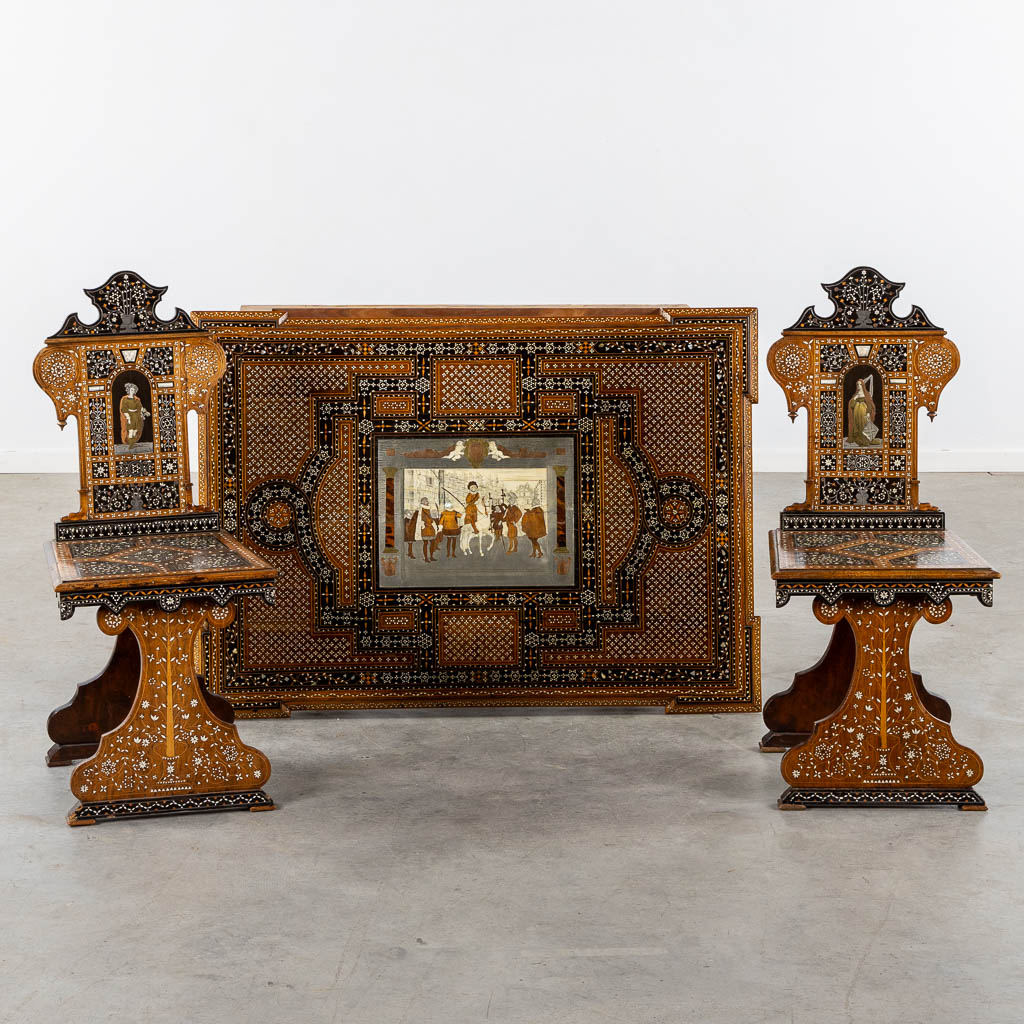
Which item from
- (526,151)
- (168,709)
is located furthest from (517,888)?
(526,151)

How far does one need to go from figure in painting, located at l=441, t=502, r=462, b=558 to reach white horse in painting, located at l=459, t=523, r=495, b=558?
0.06 feet

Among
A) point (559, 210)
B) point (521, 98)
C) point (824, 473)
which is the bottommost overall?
point (824, 473)

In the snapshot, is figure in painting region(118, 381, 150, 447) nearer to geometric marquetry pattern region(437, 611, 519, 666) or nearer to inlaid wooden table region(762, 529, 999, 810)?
geometric marquetry pattern region(437, 611, 519, 666)

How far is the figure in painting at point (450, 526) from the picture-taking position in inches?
235

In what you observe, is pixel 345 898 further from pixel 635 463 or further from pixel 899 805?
pixel 635 463

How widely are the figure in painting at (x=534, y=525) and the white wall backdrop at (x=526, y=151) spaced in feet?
16.8

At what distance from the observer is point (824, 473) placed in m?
5.43

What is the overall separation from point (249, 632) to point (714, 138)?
6169 mm

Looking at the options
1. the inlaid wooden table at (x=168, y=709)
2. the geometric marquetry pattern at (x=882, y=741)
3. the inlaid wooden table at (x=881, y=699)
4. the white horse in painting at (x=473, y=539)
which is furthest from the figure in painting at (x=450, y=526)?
the geometric marquetry pattern at (x=882, y=741)

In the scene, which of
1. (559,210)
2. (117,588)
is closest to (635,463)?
(117,588)

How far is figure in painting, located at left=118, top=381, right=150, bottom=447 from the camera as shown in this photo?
5.39 metres

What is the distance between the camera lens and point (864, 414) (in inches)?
214

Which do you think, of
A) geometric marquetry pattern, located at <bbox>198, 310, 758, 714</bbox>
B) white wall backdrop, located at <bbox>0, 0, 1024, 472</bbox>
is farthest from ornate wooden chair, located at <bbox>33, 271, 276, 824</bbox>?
white wall backdrop, located at <bbox>0, 0, 1024, 472</bbox>

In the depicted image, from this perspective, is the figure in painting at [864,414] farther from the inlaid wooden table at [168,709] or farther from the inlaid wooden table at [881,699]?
the inlaid wooden table at [168,709]
